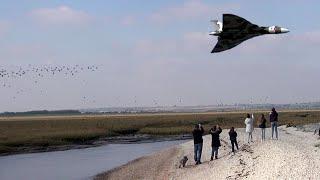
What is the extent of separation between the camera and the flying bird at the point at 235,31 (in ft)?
78.0

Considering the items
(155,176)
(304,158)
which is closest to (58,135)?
(155,176)

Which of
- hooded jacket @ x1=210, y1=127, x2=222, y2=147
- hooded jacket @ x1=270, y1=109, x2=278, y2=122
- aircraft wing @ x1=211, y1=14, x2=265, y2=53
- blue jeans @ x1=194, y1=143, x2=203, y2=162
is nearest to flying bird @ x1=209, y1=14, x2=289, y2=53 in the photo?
aircraft wing @ x1=211, y1=14, x2=265, y2=53

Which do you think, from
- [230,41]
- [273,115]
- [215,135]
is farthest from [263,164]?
[273,115]

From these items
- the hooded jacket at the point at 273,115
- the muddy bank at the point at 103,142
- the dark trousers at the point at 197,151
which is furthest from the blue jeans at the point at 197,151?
the muddy bank at the point at 103,142

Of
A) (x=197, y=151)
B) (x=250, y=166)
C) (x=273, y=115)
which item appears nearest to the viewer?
(x=250, y=166)

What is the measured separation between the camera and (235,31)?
24.3 m

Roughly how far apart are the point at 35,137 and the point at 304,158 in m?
44.2

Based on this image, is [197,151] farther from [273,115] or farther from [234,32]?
[234,32]

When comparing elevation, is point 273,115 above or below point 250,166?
above

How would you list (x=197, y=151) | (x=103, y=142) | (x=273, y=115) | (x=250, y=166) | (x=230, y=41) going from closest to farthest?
(x=230, y=41)
(x=250, y=166)
(x=197, y=151)
(x=273, y=115)
(x=103, y=142)

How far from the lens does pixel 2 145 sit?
2192 inches

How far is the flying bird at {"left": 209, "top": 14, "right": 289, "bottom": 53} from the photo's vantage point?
A: 23.8 meters

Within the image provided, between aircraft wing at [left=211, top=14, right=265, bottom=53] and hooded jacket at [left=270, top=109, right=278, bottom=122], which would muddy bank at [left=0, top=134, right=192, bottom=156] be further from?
aircraft wing at [left=211, top=14, right=265, bottom=53]

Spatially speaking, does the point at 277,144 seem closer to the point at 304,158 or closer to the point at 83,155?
the point at 304,158
